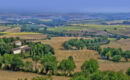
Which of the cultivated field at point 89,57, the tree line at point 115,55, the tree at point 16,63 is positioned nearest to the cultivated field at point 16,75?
the tree at point 16,63

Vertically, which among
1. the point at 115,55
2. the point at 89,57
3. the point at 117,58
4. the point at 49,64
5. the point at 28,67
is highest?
the point at 49,64

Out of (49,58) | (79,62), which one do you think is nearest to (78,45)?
(79,62)

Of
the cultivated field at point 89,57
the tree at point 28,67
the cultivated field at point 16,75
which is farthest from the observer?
the cultivated field at point 89,57

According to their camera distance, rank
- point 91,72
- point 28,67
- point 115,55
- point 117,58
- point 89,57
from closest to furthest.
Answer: point 91,72
point 28,67
point 117,58
point 115,55
point 89,57

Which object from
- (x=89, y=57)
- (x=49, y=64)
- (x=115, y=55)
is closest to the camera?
(x=49, y=64)

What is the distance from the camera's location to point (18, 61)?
31.0 metres

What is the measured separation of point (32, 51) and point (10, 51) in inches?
159

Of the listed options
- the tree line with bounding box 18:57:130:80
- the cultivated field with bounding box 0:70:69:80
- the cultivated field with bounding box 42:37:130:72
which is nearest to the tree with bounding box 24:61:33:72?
the cultivated field with bounding box 0:70:69:80

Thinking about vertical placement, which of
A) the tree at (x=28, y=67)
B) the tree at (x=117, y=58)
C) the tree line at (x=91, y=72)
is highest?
the tree line at (x=91, y=72)

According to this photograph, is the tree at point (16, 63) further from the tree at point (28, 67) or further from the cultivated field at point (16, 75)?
the cultivated field at point (16, 75)

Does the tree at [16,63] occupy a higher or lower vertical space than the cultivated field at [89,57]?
higher

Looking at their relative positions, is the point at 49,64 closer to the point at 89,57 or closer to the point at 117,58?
the point at 117,58

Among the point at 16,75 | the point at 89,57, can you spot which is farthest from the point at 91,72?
the point at 89,57

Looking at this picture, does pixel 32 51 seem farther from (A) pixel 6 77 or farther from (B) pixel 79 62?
(A) pixel 6 77
